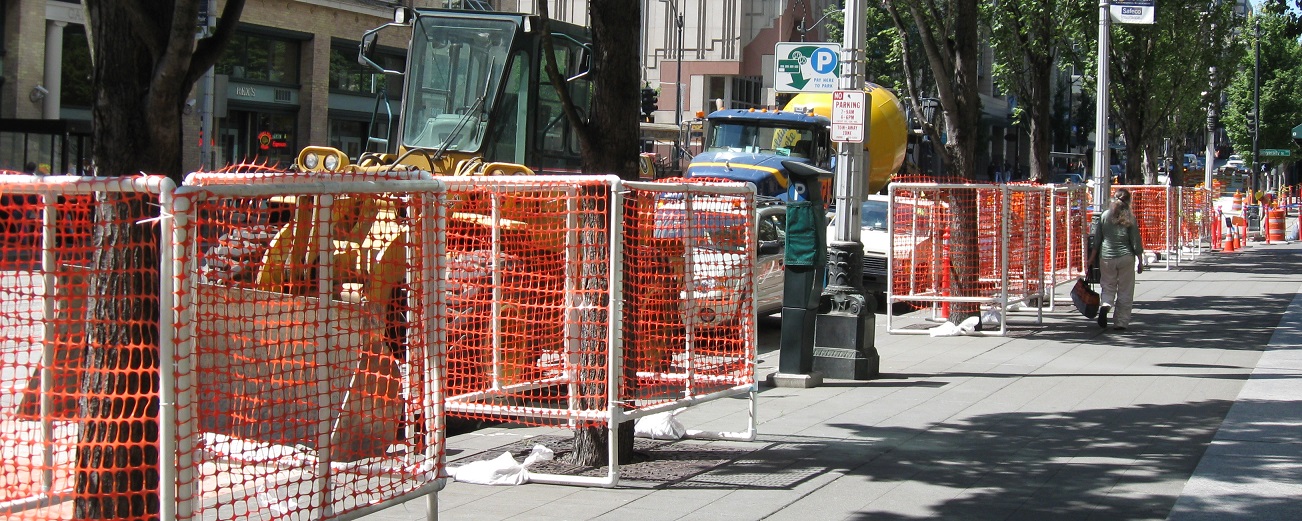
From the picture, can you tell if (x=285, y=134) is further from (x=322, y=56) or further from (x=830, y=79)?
(x=830, y=79)

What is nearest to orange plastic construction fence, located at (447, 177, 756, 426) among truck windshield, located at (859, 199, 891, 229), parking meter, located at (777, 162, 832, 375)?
parking meter, located at (777, 162, 832, 375)

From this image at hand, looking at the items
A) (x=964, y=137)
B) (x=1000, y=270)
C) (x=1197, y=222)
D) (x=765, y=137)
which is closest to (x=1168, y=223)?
(x=1197, y=222)

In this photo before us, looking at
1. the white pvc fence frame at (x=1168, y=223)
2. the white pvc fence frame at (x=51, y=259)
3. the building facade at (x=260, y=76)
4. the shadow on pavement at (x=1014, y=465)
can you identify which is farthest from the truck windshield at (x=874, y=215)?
the white pvc fence frame at (x=51, y=259)

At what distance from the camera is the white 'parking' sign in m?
11.9

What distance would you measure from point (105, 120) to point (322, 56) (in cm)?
3115

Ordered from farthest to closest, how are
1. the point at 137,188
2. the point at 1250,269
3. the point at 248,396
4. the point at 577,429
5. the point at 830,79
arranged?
the point at 1250,269, the point at 830,79, the point at 577,429, the point at 248,396, the point at 137,188

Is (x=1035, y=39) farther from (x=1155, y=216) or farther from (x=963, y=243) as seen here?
(x=963, y=243)

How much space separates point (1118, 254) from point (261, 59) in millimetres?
23662

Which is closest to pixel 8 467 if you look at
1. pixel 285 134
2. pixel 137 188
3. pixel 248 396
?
pixel 248 396

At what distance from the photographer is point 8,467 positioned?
4934 millimetres

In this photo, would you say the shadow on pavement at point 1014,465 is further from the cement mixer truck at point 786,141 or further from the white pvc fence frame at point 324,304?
the cement mixer truck at point 786,141

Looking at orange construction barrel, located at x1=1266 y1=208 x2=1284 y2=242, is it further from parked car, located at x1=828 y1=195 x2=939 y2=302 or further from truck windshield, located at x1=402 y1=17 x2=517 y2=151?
truck windshield, located at x1=402 y1=17 x2=517 y2=151

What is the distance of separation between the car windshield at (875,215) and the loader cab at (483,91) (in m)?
6.43

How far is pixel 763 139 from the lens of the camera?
86.6ft
